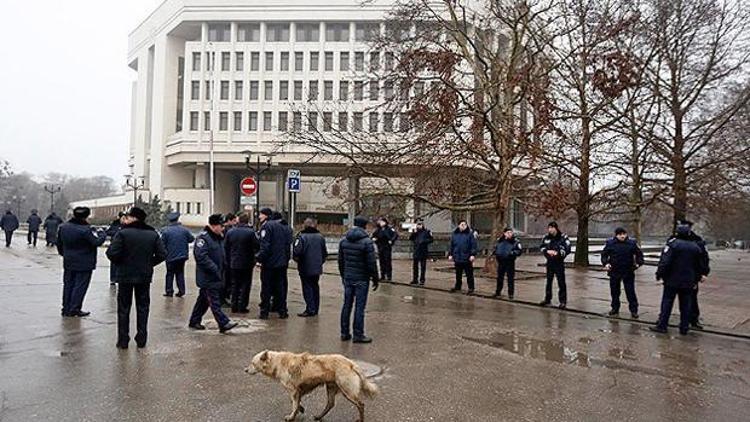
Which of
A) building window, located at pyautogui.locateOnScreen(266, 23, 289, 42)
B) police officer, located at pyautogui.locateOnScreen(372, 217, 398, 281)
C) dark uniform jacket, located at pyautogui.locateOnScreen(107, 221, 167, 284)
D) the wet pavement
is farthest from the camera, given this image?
building window, located at pyautogui.locateOnScreen(266, 23, 289, 42)

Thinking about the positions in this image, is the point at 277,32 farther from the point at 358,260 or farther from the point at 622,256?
the point at 358,260

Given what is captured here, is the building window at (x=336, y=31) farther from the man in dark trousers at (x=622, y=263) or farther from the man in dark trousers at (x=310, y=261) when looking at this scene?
the man in dark trousers at (x=310, y=261)

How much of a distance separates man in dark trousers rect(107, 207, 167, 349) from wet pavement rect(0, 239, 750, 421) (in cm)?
29

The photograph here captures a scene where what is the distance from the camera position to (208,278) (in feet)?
29.8

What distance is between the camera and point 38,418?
5.13 m

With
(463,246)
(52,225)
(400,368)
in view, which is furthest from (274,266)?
(52,225)

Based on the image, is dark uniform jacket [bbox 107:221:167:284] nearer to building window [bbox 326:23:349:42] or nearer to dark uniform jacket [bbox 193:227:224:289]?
dark uniform jacket [bbox 193:227:224:289]

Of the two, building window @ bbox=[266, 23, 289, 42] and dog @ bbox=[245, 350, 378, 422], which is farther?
building window @ bbox=[266, 23, 289, 42]

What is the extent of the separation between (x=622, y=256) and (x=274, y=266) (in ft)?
23.3

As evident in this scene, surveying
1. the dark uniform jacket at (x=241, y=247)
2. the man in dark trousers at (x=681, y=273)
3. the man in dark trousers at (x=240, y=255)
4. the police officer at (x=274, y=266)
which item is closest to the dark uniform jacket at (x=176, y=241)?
the man in dark trousers at (x=240, y=255)

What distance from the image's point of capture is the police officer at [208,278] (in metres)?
8.98

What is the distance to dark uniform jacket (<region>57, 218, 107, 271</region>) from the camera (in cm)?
1018

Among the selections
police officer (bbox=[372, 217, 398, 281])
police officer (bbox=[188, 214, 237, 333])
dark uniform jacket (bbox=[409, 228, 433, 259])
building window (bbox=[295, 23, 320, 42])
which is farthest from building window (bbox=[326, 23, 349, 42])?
police officer (bbox=[188, 214, 237, 333])

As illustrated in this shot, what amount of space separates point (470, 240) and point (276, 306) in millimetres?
5907
